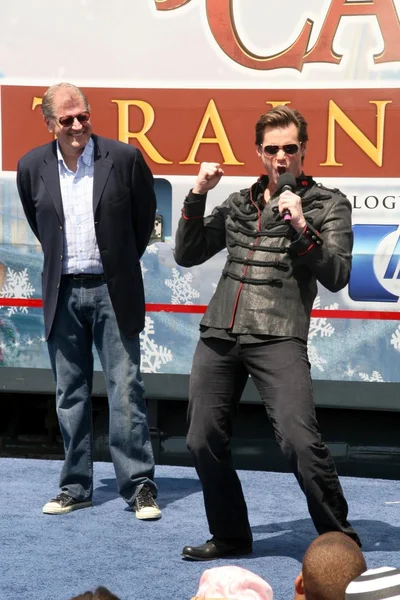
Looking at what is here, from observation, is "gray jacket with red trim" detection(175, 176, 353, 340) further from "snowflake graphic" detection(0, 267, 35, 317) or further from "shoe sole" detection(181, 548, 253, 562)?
"snowflake graphic" detection(0, 267, 35, 317)

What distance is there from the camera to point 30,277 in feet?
19.0

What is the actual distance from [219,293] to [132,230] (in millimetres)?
737

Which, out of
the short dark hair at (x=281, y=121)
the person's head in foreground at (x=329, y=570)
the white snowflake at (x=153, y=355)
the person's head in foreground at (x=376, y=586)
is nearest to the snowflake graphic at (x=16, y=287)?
the white snowflake at (x=153, y=355)

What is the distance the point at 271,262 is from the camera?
13.6ft

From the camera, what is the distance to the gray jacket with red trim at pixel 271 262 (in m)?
4.11

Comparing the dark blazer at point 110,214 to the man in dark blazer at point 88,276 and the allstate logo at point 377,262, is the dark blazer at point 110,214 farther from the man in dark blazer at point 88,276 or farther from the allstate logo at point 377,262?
the allstate logo at point 377,262

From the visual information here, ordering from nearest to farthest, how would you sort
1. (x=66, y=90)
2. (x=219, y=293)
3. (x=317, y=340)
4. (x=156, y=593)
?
(x=156, y=593), (x=219, y=293), (x=66, y=90), (x=317, y=340)

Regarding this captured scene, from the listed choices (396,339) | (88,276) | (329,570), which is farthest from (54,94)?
(329,570)

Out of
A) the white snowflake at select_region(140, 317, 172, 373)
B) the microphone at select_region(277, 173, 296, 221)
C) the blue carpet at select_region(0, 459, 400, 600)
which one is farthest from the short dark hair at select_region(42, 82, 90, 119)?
the blue carpet at select_region(0, 459, 400, 600)

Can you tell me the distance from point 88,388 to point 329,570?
100 inches

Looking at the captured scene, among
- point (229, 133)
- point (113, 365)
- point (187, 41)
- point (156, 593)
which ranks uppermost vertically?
point (187, 41)

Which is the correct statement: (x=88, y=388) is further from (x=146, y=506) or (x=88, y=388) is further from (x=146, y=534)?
(x=146, y=534)

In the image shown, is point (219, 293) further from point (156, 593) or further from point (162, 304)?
point (162, 304)

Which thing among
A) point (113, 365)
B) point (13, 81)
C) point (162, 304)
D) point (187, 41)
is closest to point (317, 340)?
point (162, 304)
